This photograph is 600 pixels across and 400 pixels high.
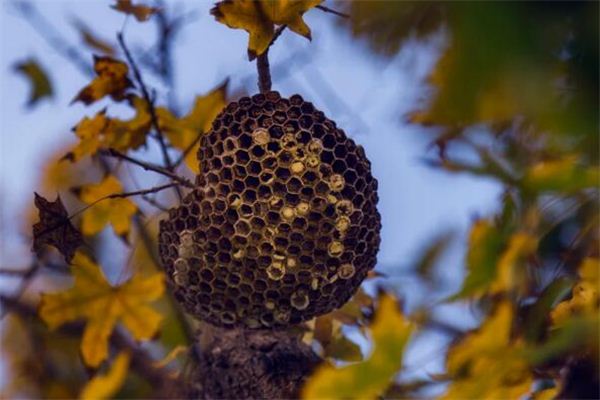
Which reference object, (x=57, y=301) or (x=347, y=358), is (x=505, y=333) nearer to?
(x=347, y=358)

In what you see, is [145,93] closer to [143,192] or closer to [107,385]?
[143,192]

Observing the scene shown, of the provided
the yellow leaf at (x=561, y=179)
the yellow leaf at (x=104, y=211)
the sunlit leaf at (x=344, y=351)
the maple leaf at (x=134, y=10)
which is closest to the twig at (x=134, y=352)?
the yellow leaf at (x=104, y=211)

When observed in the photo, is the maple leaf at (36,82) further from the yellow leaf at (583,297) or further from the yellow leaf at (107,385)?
the yellow leaf at (583,297)

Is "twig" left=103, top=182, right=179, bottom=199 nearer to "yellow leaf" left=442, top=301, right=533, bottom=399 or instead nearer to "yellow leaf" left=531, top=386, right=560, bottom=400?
"yellow leaf" left=442, top=301, right=533, bottom=399

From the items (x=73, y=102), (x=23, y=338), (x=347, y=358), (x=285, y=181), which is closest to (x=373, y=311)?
(x=347, y=358)

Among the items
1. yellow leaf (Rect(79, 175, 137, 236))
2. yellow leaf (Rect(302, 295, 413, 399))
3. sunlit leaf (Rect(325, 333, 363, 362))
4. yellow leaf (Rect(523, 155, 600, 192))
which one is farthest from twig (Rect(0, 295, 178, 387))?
yellow leaf (Rect(523, 155, 600, 192))
